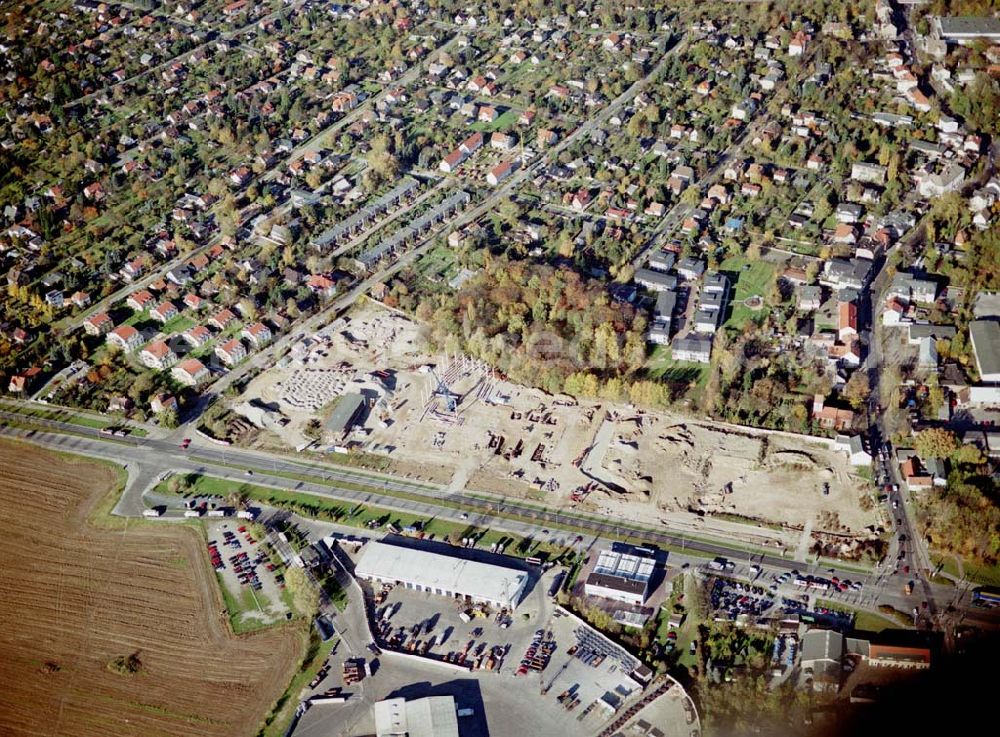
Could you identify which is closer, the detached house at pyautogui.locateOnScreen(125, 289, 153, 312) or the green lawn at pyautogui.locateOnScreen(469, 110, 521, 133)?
the detached house at pyautogui.locateOnScreen(125, 289, 153, 312)

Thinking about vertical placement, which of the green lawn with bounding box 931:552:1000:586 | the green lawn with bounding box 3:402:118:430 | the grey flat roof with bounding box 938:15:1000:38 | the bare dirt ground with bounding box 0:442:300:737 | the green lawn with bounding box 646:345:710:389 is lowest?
the bare dirt ground with bounding box 0:442:300:737

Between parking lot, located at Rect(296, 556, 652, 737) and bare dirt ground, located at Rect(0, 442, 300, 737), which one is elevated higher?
parking lot, located at Rect(296, 556, 652, 737)

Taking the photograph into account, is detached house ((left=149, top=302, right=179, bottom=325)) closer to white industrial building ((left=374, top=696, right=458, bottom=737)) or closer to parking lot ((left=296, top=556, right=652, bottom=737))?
parking lot ((left=296, top=556, right=652, bottom=737))

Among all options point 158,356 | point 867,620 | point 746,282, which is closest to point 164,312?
point 158,356

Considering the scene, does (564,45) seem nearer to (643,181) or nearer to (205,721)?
(643,181)

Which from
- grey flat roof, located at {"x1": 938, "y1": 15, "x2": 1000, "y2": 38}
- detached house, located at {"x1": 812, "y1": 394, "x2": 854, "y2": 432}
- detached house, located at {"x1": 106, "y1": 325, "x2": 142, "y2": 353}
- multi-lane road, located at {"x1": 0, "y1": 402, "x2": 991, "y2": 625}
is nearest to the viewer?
multi-lane road, located at {"x1": 0, "y1": 402, "x2": 991, "y2": 625}

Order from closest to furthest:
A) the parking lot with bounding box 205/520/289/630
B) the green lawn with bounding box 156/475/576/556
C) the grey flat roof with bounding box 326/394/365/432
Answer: the parking lot with bounding box 205/520/289/630
the green lawn with bounding box 156/475/576/556
the grey flat roof with bounding box 326/394/365/432

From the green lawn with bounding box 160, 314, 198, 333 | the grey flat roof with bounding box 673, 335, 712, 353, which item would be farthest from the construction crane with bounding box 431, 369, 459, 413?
the green lawn with bounding box 160, 314, 198, 333

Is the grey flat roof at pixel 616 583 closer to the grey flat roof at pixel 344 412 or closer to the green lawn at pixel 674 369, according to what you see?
the green lawn at pixel 674 369
